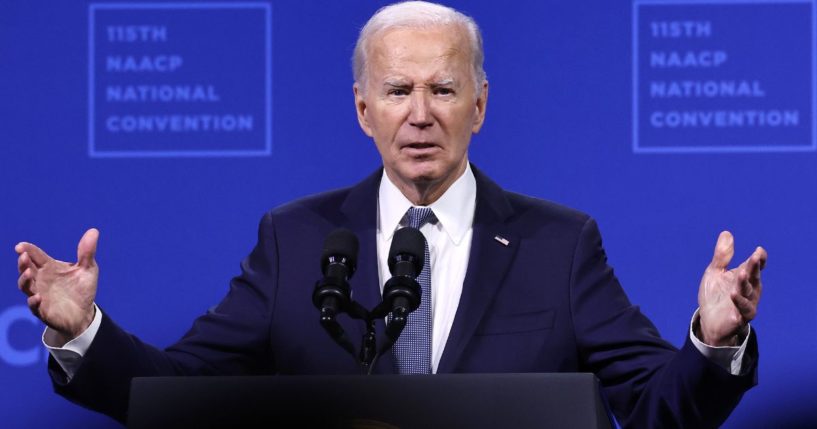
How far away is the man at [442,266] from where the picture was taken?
2.24m

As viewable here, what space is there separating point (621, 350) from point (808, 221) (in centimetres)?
110

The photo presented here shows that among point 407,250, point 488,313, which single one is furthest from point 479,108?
point 407,250

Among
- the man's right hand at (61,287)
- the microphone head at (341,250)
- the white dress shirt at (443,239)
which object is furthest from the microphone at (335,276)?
the white dress shirt at (443,239)

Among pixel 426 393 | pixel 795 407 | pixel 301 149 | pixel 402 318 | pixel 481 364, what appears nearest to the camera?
pixel 426 393

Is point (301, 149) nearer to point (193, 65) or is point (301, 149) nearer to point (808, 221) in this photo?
point (193, 65)

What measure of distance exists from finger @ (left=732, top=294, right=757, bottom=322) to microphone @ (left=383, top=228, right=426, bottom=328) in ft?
1.50

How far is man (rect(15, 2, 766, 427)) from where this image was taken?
2244mm

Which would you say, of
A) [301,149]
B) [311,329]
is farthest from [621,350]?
[301,149]

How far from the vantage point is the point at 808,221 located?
10.3 ft

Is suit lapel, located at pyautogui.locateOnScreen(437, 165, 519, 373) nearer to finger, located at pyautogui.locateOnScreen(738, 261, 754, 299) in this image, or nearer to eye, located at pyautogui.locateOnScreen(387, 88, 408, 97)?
eye, located at pyautogui.locateOnScreen(387, 88, 408, 97)

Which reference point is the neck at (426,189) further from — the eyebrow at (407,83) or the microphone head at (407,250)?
the microphone head at (407,250)

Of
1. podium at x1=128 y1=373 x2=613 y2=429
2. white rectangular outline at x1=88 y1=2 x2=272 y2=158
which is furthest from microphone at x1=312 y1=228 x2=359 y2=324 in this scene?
white rectangular outline at x1=88 y1=2 x2=272 y2=158

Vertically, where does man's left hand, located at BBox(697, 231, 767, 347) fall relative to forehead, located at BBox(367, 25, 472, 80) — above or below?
below

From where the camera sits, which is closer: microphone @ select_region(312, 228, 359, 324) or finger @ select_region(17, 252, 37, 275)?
microphone @ select_region(312, 228, 359, 324)
